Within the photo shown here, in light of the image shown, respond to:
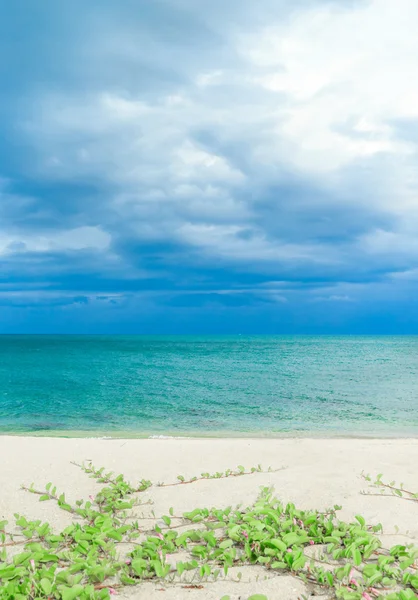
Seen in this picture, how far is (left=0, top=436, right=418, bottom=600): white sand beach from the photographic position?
4215 mm

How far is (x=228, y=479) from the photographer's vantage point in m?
7.18

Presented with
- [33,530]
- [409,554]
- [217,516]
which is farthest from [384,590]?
[33,530]

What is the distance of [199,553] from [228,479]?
8.78 feet

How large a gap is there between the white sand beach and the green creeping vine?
0.20 meters

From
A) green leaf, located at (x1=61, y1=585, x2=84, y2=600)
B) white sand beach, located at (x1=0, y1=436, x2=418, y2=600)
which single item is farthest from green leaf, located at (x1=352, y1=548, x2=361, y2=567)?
green leaf, located at (x1=61, y1=585, x2=84, y2=600)

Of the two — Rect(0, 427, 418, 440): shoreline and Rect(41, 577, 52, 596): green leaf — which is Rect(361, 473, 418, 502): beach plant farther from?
Rect(0, 427, 418, 440): shoreline

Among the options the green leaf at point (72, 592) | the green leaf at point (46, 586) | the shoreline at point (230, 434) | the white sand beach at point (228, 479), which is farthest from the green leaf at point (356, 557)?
the shoreline at point (230, 434)

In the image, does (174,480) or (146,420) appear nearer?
(174,480)

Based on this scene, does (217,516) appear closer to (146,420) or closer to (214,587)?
(214,587)

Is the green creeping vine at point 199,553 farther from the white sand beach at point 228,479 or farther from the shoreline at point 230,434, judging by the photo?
the shoreline at point 230,434

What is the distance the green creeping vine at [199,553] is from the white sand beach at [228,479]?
0.20 meters

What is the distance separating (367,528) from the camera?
5172mm

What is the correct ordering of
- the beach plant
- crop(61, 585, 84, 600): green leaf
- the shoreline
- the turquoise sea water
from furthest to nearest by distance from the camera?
the turquoise sea water, the shoreline, the beach plant, crop(61, 585, 84, 600): green leaf

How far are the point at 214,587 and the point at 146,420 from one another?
1731cm
